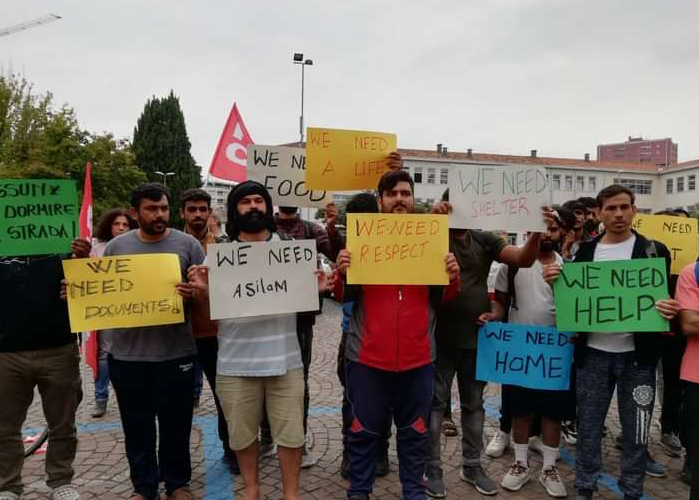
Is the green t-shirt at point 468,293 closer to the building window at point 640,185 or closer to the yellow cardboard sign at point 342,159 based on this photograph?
the yellow cardboard sign at point 342,159

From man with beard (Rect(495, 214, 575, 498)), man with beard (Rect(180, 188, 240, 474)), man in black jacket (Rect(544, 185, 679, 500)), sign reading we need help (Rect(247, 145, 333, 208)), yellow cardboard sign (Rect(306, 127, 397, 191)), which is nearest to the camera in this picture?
man in black jacket (Rect(544, 185, 679, 500))

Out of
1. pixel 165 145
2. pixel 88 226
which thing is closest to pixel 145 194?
pixel 88 226

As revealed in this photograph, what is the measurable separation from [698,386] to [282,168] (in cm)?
356

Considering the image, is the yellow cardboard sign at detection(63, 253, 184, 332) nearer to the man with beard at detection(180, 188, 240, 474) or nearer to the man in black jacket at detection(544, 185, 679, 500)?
the man with beard at detection(180, 188, 240, 474)

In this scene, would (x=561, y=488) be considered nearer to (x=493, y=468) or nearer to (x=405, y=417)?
(x=493, y=468)

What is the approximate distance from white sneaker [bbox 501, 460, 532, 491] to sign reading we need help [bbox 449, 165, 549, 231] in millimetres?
1974

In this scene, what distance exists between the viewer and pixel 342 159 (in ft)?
14.2

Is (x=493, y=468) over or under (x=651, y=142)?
under

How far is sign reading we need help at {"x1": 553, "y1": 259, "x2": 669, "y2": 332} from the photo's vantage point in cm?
328

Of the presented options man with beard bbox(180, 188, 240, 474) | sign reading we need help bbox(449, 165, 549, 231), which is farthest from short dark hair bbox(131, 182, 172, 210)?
sign reading we need help bbox(449, 165, 549, 231)

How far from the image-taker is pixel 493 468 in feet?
14.1

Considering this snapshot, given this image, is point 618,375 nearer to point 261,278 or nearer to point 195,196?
point 261,278

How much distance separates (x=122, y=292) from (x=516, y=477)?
3.30m

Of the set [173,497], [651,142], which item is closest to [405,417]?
[173,497]
